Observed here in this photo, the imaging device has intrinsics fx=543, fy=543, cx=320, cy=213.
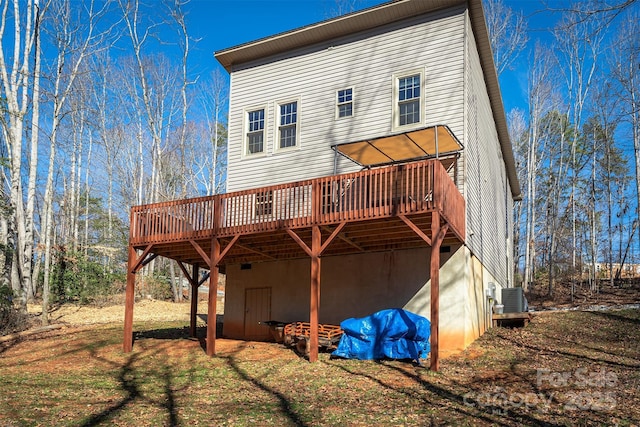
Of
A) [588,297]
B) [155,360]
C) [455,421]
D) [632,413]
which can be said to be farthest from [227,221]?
[588,297]

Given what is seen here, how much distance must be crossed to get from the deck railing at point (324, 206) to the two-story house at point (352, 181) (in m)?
0.04

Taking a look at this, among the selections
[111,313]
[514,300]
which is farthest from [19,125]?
[514,300]

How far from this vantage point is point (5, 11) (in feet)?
65.9

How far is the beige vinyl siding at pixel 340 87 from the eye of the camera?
47.8 ft

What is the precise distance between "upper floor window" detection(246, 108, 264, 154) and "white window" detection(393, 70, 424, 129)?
459 centimetres

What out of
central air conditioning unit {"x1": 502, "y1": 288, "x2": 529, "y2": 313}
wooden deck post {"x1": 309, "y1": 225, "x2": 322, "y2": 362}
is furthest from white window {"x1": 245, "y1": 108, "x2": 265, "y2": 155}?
central air conditioning unit {"x1": 502, "y1": 288, "x2": 529, "y2": 313}

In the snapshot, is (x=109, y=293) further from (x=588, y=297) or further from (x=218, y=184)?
(x=588, y=297)

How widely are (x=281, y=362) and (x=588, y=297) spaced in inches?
695

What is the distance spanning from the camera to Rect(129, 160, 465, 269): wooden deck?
38.1 feet

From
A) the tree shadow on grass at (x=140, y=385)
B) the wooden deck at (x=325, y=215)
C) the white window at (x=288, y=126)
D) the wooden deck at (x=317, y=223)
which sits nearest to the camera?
the tree shadow on grass at (x=140, y=385)

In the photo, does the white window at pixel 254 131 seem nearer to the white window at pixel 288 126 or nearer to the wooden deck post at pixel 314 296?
the white window at pixel 288 126

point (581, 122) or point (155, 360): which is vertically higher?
point (581, 122)

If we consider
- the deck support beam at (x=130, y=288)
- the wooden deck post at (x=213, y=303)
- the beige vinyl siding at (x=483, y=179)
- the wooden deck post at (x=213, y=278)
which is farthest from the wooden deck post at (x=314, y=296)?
the deck support beam at (x=130, y=288)

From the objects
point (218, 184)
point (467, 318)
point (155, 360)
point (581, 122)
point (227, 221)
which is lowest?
point (155, 360)
